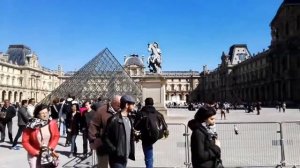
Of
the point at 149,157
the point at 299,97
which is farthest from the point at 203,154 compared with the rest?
the point at 299,97

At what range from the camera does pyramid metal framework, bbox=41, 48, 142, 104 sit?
104 ft

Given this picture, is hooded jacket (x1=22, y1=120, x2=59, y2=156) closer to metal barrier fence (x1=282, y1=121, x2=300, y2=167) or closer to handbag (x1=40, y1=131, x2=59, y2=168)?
handbag (x1=40, y1=131, x2=59, y2=168)

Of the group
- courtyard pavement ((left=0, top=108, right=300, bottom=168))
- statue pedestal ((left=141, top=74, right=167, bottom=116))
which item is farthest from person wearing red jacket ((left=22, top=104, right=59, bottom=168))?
statue pedestal ((left=141, top=74, right=167, bottom=116))

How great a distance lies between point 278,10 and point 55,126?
68602 mm

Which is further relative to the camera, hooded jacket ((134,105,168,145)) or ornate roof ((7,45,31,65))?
ornate roof ((7,45,31,65))

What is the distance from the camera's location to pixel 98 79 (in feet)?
115

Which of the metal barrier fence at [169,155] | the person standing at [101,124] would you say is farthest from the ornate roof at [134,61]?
the person standing at [101,124]

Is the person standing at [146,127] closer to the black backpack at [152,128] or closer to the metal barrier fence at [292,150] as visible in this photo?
the black backpack at [152,128]

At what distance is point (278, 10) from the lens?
68.3m

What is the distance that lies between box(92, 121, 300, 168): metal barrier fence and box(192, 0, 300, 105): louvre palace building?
48.6 metres

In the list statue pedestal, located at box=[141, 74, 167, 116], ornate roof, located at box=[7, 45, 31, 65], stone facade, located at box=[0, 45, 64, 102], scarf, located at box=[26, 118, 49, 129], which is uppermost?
ornate roof, located at box=[7, 45, 31, 65]

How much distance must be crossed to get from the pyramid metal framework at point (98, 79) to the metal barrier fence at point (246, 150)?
19824 millimetres

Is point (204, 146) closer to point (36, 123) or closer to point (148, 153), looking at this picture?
point (36, 123)

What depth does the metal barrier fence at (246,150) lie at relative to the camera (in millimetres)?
A: 9117
